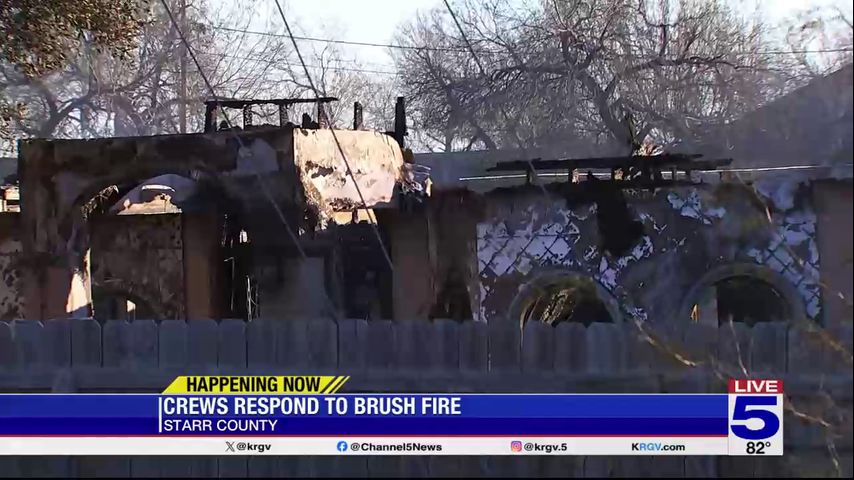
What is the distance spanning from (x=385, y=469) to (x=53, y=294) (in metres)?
5.13

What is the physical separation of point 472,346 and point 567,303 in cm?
569

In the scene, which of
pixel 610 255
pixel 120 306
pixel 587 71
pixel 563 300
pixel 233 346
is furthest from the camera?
pixel 587 71

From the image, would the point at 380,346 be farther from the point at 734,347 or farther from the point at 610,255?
the point at 610,255

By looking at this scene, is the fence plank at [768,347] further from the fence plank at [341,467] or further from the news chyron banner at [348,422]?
the fence plank at [341,467]

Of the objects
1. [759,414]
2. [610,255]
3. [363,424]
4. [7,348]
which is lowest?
[363,424]

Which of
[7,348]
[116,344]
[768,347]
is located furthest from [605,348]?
[7,348]

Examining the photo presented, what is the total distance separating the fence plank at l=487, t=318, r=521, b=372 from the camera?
4.95 m

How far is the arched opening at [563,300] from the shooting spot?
8.77 meters

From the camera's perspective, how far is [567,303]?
10500 millimetres

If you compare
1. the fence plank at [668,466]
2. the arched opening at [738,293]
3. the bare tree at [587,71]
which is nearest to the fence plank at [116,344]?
the fence plank at [668,466]

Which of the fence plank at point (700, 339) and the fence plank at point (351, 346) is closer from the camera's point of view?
the fence plank at point (700, 339)

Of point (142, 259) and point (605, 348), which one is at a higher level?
point (142, 259)

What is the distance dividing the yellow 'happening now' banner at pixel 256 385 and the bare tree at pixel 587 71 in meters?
9.47

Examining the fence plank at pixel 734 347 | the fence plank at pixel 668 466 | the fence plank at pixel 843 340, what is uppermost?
the fence plank at pixel 843 340
